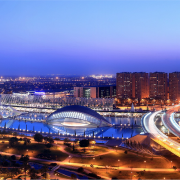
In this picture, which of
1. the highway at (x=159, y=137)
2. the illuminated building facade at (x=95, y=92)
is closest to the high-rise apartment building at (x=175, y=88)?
the illuminated building facade at (x=95, y=92)

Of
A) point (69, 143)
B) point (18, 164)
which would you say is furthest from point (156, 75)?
point (18, 164)

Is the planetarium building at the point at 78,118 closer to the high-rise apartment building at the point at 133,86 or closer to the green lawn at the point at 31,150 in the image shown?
the green lawn at the point at 31,150

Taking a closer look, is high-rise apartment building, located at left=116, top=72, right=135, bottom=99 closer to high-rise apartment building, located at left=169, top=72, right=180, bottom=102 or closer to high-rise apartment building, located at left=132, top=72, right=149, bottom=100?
high-rise apartment building, located at left=132, top=72, right=149, bottom=100

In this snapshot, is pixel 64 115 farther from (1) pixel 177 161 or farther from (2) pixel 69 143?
(1) pixel 177 161

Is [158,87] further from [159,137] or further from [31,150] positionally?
[31,150]

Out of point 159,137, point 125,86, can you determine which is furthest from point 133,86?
point 159,137

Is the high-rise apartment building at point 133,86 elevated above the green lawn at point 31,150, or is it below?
above

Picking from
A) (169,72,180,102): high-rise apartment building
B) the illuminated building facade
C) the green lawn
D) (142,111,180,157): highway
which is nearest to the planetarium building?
(142,111,180,157): highway

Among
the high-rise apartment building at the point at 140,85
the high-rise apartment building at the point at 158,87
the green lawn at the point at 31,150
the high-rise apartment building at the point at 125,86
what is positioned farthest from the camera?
the high-rise apartment building at the point at 125,86
